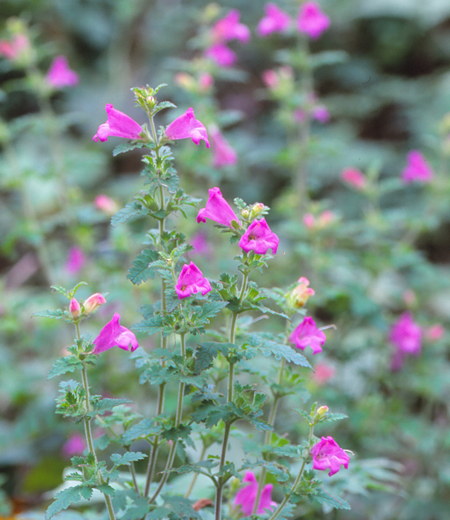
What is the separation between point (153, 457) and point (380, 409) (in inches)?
58.3

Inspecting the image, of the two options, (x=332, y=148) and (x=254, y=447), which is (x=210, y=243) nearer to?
(x=332, y=148)

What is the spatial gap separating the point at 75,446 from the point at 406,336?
1466 mm

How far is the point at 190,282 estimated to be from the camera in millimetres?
971

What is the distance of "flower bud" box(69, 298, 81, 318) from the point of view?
100 centimetres

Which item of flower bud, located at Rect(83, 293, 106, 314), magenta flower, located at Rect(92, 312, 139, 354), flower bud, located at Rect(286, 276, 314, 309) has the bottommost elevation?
magenta flower, located at Rect(92, 312, 139, 354)

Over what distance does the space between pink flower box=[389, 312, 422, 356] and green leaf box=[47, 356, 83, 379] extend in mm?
1594

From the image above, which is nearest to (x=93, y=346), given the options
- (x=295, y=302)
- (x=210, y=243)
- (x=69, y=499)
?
(x=69, y=499)

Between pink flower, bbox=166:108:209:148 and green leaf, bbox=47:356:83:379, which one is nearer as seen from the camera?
green leaf, bbox=47:356:83:379

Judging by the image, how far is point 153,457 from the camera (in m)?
1.18

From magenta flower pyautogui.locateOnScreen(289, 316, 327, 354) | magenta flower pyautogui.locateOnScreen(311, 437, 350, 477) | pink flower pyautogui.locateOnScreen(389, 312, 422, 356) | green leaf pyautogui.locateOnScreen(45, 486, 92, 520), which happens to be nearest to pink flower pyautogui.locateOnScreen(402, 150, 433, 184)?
pink flower pyautogui.locateOnScreen(389, 312, 422, 356)

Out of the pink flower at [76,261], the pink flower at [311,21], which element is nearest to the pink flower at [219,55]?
the pink flower at [311,21]

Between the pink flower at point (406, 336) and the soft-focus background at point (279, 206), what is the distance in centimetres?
6

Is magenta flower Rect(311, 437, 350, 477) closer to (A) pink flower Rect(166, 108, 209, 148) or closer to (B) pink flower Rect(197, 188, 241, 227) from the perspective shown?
(B) pink flower Rect(197, 188, 241, 227)

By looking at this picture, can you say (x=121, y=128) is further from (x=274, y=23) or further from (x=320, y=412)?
(x=274, y=23)
